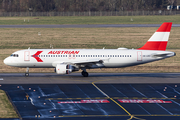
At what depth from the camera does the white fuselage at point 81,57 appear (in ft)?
148

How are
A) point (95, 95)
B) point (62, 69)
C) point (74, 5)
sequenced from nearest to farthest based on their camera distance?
1. point (95, 95)
2. point (62, 69)
3. point (74, 5)

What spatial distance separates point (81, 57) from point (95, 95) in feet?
37.4

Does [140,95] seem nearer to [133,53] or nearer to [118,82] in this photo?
[118,82]

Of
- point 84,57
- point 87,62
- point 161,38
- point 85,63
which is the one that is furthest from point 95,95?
point 161,38

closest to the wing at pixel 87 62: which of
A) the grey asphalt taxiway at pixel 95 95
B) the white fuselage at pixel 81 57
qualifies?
the white fuselage at pixel 81 57

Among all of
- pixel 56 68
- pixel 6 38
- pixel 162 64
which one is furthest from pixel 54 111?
pixel 6 38

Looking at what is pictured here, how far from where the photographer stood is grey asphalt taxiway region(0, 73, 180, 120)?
1099 inches

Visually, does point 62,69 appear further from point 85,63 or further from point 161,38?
point 161,38

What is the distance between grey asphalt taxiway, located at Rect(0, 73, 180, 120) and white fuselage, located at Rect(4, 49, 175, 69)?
2.11 meters

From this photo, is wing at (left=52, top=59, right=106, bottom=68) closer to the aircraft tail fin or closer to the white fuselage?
the white fuselage

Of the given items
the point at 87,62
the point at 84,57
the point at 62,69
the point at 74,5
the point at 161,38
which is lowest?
the point at 62,69

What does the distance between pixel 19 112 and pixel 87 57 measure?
18956 millimetres

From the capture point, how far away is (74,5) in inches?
7367

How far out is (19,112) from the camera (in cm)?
2803
